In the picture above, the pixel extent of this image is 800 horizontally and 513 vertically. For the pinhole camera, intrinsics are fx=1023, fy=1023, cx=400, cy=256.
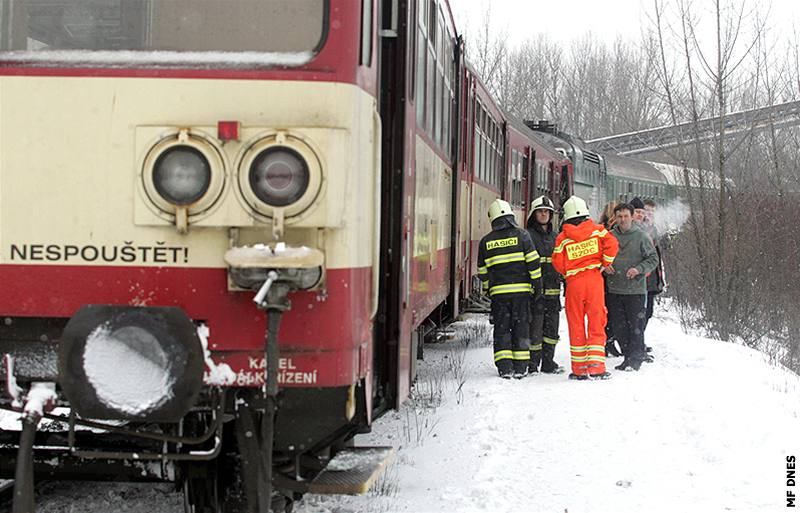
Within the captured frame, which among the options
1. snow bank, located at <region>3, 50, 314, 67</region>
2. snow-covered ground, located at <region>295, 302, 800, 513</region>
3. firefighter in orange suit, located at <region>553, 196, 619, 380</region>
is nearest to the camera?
snow bank, located at <region>3, 50, 314, 67</region>

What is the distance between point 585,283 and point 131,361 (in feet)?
20.2

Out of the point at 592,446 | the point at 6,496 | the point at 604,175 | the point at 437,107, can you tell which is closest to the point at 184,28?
the point at 6,496

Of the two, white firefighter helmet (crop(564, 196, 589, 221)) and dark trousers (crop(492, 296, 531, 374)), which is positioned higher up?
white firefighter helmet (crop(564, 196, 589, 221))

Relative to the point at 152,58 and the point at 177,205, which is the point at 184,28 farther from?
the point at 177,205

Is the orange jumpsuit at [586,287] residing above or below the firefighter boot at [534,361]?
above

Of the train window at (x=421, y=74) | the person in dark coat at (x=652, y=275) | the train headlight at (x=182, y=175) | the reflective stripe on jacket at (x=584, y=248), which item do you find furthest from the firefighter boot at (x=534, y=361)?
the train headlight at (x=182, y=175)

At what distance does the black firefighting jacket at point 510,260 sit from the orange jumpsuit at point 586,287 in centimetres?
32

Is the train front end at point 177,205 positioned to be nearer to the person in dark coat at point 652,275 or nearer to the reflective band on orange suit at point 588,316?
the reflective band on orange suit at point 588,316

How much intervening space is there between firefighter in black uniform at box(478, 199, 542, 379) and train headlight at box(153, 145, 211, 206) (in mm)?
5957

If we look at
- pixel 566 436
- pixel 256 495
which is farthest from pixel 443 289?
pixel 256 495

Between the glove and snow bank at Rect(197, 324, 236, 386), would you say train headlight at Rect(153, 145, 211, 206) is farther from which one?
the glove

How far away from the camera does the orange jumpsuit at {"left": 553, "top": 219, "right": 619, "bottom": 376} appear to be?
29.7 ft

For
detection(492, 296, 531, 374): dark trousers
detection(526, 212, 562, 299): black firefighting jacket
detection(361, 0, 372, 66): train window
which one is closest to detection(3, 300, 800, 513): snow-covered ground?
detection(492, 296, 531, 374): dark trousers

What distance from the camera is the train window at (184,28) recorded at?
3650 millimetres
